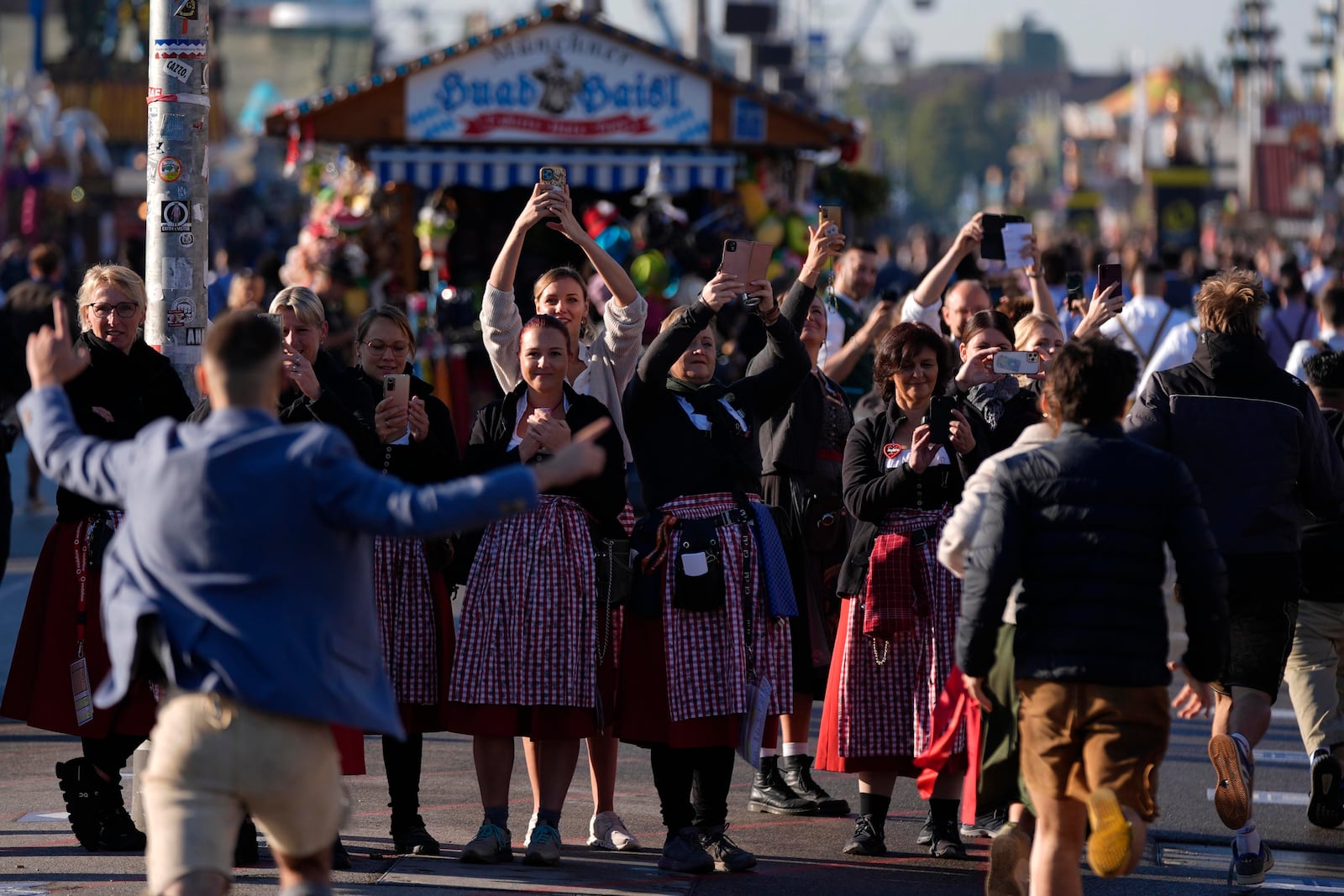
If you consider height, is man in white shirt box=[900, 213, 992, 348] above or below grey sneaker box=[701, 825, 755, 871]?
above

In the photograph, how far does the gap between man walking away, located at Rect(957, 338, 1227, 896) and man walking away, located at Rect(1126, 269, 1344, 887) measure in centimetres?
Answer: 131

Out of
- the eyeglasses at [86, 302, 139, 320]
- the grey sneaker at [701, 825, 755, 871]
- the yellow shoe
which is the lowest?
the grey sneaker at [701, 825, 755, 871]

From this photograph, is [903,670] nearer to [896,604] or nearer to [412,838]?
[896,604]

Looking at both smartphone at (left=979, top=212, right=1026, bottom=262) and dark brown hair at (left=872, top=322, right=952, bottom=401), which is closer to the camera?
dark brown hair at (left=872, top=322, right=952, bottom=401)

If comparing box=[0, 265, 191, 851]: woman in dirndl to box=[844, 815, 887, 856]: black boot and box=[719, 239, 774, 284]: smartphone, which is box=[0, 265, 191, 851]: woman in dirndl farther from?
box=[844, 815, 887, 856]: black boot

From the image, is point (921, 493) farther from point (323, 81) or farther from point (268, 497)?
point (323, 81)

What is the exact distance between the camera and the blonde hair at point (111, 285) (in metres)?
6.11

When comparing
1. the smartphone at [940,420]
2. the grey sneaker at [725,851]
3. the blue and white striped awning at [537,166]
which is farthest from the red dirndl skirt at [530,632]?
the blue and white striped awning at [537,166]

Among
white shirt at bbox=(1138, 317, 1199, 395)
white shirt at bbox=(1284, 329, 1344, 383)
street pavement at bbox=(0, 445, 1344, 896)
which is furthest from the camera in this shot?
white shirt at bbox=(1284, 329, 1344, 383)

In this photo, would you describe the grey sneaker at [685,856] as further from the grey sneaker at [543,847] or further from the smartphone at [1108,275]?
the smartphone at [1108,275]

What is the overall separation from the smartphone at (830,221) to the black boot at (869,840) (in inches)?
78.1

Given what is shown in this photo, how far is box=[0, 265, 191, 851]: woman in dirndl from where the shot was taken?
19.8 feet

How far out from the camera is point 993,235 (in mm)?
8211

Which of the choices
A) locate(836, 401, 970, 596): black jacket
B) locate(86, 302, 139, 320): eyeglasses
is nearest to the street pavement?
locate(836, 401, 970, 596): black jacket
